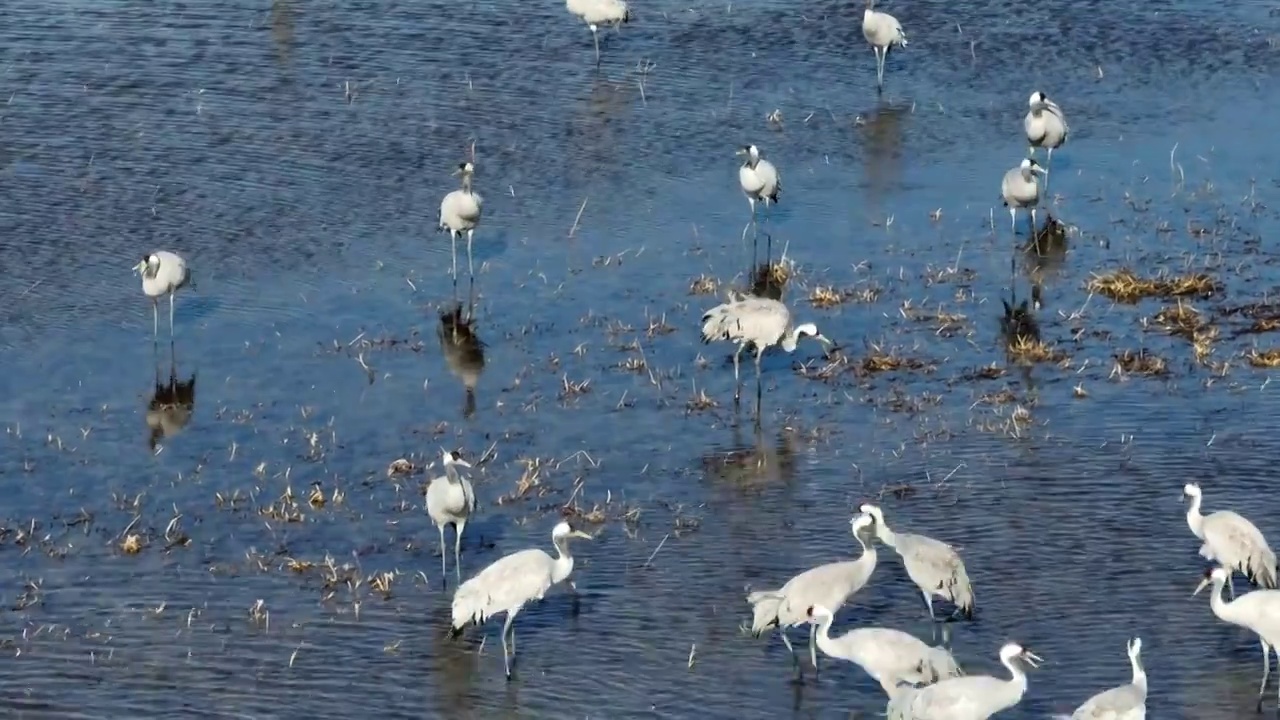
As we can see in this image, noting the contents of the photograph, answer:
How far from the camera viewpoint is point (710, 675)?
41.1ft

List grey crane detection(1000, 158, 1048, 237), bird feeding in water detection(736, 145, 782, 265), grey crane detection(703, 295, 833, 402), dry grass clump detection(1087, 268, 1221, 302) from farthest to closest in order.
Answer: bird feeding in water detection(736, 145, 782, 265) → grey crane detection(1000, 158, 1048, 237) → dry grass clump detection(1087, 268, 1221, 302) → grey crane detection(703, 295, 833, 402)

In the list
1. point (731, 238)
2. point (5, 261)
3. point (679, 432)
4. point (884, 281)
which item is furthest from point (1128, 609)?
point (5, 261)

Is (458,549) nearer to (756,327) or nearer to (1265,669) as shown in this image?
(756,327)

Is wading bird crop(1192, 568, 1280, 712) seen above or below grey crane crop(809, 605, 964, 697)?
above

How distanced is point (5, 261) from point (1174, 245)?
10509 millimetres

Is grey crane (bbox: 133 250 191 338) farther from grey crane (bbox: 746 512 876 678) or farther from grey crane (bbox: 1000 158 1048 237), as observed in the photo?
grey crane (bbox: 1000 158 1048 237)

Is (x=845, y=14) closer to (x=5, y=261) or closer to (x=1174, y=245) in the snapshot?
(x=1174, y=245)

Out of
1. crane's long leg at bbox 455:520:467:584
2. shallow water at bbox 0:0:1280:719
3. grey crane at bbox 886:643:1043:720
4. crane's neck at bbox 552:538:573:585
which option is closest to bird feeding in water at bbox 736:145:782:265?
shallow water at bbox 0:0:1280:719

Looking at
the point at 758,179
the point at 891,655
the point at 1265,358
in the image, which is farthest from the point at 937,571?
the point at 758,179

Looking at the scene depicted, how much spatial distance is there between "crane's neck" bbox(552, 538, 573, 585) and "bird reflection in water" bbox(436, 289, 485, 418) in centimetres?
362

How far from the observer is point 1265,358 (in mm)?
17312

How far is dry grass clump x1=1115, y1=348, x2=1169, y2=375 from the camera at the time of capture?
17.1m

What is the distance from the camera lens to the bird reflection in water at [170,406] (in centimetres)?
1648

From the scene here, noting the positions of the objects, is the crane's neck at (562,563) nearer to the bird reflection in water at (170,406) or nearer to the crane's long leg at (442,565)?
the crane's long leg at (442,565)
